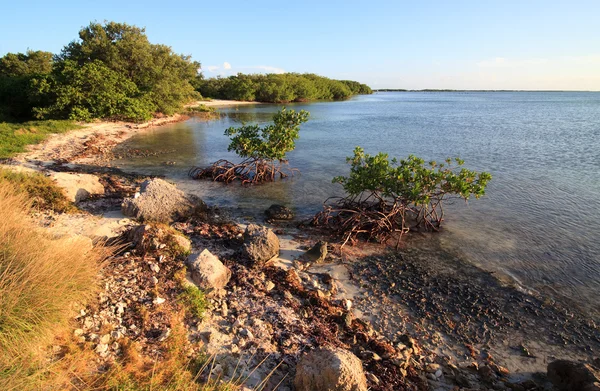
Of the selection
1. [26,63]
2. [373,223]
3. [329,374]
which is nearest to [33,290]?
[329,374]

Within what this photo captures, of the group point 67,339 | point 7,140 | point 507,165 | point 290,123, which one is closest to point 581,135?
point 507,165

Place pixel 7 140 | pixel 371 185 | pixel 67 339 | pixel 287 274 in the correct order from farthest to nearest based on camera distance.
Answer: pixel 7 140 → pixel 371 185 → pixel 287 274 → pixel 67 339

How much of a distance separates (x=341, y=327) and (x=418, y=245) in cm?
539

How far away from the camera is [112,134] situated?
3128 centimetres

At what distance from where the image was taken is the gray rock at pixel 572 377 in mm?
5332

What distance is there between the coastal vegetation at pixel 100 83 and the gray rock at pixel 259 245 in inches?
1239

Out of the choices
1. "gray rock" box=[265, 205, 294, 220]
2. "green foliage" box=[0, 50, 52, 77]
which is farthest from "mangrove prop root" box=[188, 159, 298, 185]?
"green foliage" box=[0, 50, 52, 77]

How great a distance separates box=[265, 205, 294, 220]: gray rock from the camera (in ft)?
43.0

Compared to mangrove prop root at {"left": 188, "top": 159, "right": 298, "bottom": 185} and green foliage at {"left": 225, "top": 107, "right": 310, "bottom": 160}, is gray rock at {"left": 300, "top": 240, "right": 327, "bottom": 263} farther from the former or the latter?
green foliage at {"left": 225, "top": 107, "right": 310, "bottom": 160}

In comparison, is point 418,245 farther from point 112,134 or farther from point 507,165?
point 112,134

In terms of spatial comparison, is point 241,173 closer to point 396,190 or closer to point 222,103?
point 396,190

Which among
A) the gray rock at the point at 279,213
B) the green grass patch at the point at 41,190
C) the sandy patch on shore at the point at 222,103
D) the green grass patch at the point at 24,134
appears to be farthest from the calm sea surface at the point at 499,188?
the sandy patch on shore at the point at 222,103

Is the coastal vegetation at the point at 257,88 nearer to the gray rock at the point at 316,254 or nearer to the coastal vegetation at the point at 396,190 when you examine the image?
the coastal vegetation at the point at 396,190

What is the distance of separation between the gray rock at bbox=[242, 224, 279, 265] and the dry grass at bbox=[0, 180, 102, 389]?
376 cm
